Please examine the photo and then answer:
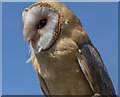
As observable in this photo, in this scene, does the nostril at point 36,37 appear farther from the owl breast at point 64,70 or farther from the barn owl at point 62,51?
the owl breast at point 64,70

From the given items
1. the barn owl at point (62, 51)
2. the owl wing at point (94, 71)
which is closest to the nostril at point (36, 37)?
the barn owl at point (62, 51)

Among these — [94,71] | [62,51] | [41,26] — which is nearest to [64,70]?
[62,51]

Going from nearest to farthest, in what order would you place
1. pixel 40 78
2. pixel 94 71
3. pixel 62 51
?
pixel 62 51 < pixel 94 71 < pixel 40 78

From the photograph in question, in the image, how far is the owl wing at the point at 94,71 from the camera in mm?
3250

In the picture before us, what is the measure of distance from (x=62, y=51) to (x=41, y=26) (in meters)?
0.61

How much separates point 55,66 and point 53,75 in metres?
0.19

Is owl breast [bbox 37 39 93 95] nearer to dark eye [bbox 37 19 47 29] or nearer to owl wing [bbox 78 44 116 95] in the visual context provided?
owl wing [bbox 78 44 116 95]

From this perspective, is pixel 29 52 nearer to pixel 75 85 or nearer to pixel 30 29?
pixel 30 29

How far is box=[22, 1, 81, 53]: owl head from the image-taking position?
332 centimetres

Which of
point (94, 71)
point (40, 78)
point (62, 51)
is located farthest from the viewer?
point (40, 78)

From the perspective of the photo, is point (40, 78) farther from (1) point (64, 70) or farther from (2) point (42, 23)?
(2) point (42, 23)

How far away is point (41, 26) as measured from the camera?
3428 mm

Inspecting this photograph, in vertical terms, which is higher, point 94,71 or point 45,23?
point 45,23

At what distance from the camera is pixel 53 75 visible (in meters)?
3.37
